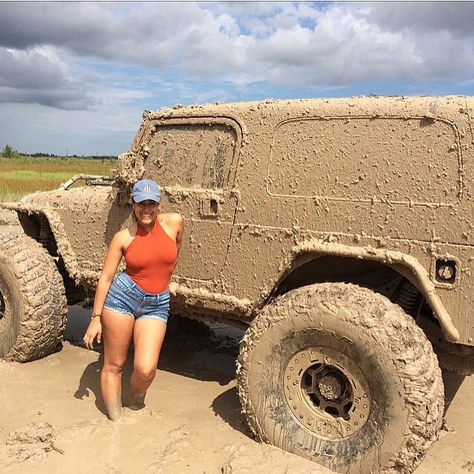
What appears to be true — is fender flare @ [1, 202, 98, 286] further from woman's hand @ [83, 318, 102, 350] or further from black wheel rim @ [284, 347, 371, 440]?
black wheel rim @ [284, 347, 371, 440]

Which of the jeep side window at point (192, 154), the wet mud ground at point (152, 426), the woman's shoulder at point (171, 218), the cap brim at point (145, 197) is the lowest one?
the wet mud ground at point (152, 426)

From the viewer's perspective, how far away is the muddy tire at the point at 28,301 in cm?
455

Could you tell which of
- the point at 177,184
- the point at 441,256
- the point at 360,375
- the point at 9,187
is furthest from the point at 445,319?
the point at 9,187

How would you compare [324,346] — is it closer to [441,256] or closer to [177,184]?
[441,256]

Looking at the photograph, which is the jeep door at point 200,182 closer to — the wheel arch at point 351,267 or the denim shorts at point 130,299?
the denim shorts at point 130,299

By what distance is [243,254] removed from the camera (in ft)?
12.1

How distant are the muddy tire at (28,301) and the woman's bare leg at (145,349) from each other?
1.26m

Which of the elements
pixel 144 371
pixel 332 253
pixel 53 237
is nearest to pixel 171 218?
pixel 144 371

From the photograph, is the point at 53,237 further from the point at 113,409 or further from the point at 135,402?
the point at 113,409

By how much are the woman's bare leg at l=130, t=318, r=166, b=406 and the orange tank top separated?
219 millimetres

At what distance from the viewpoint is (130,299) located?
11.9ft

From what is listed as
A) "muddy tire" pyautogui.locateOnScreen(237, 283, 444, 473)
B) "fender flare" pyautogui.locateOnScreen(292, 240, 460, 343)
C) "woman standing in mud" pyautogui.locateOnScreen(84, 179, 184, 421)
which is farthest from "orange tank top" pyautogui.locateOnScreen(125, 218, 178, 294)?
"fender flare" pyautogui.locateOnScreen(292, 240, 460, 343)

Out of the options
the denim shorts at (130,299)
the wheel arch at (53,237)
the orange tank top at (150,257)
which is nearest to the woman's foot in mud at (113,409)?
the denim shorts at (130,299)

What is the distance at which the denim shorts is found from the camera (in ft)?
11.9
